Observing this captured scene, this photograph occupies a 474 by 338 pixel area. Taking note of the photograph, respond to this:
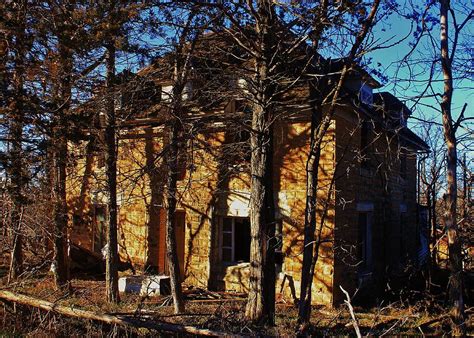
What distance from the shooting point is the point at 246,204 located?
44.9ft

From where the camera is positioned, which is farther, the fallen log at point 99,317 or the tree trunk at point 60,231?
the tree trunk at point 60,231

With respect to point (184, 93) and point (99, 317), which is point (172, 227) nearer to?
point (184, 93)

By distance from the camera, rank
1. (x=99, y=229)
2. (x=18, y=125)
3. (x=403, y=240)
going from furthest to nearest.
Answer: (x=403, y=240) < (x=99, y=229) < (x=18, y=125)

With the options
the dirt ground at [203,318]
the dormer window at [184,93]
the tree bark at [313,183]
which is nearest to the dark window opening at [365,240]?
the dirt ground at [203,318]

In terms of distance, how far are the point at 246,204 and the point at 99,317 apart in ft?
24.0

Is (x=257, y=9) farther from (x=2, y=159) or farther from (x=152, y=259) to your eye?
(x=152, y=259)

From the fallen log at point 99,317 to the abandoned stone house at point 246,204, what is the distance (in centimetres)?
367

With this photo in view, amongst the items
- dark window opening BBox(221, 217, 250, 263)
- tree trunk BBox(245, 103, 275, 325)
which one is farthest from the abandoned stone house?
tree trunk BBox(245, 103, 275, 325)

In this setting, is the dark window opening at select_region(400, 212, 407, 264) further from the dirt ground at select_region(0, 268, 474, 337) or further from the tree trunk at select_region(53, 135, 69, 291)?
the tree trunk at select_region(53, 135, 69, 291)

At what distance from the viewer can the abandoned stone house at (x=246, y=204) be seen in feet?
40.6

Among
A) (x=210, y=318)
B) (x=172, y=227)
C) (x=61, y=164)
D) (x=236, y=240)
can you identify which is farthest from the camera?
(x=236, y=240)

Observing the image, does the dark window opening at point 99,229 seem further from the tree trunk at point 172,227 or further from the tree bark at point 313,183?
the tree bark at point 313,183

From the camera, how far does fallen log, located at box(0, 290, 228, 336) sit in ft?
20.0

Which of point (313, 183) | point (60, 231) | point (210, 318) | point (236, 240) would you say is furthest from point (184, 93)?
point (236, 240)
